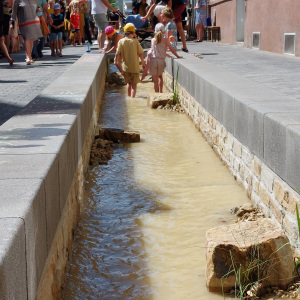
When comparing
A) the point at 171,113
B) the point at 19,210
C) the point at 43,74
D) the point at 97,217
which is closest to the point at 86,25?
the point at 43,74

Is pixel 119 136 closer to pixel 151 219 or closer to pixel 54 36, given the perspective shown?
pixel 151 219

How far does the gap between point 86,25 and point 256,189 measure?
21.6 metres

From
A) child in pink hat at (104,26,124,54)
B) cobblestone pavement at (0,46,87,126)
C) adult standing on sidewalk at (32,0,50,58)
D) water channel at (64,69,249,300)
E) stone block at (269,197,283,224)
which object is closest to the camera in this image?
water channel at (64,69,249,300)

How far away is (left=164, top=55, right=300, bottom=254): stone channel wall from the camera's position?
172 inches

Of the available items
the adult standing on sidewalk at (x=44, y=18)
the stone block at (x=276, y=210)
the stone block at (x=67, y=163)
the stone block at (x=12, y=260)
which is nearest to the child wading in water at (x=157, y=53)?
the adult standing on sidewalk at (x=44, y=18)

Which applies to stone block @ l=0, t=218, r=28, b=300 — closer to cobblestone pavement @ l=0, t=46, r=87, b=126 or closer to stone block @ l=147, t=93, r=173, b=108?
cobblestone pavement @ l=0, t=46, r=87, b=126

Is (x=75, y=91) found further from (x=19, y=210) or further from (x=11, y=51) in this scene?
(x=11, y=51)

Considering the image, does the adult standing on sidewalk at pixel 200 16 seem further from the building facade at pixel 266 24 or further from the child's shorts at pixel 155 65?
the child's shorts at pixel 155 65

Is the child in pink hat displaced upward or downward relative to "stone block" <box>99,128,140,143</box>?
upward

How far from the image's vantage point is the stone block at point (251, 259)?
4.04m

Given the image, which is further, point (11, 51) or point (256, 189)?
point (11, 51)

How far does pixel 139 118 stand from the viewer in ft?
36.9

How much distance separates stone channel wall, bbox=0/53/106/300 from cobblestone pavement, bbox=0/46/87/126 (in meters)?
2.17

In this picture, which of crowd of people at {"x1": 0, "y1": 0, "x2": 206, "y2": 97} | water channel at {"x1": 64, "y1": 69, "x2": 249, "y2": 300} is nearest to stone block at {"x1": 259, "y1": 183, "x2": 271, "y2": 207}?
water channel at {"x1": 64, "y1": 69, "x2": 249, "y2": 300}
